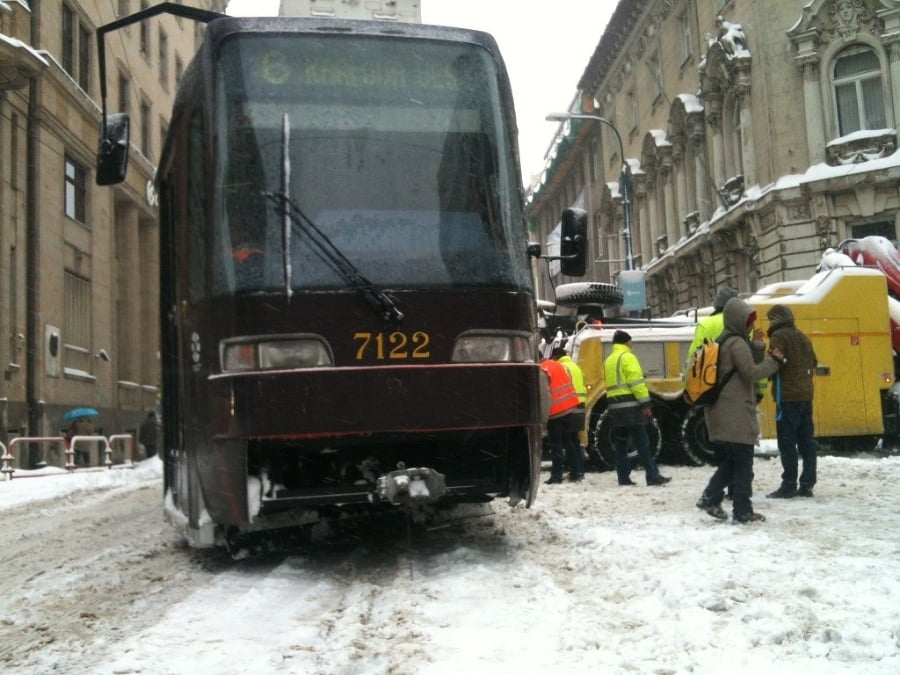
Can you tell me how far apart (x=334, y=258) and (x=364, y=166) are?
640mm

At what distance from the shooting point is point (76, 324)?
2734 cm

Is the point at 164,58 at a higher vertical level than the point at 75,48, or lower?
higher

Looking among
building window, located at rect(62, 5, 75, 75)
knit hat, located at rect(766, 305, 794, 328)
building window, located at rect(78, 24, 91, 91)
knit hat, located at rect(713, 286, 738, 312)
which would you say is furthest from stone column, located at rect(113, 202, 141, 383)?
knit hat, located at rect(713, 286, 738, 312)

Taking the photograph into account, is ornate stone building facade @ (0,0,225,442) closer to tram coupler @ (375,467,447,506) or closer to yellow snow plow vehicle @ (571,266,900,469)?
yellow snow plow vehicle @ (571,266,900,469)

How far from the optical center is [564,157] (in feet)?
173

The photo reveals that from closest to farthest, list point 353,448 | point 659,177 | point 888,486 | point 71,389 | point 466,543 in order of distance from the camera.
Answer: point 353,448 → point 466,543 → point 888,486 → point 71,389 → point 659,177

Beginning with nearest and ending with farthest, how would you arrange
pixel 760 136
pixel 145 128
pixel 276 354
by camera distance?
pixel 276 354 < pixel 760 136 < pixel 145 128

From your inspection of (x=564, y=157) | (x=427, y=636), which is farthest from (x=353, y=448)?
(x=564, y=157)

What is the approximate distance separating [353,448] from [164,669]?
2313 millimetres

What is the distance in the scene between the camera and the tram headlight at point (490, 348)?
19.6ft

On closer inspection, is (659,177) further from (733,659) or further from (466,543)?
(733,659)

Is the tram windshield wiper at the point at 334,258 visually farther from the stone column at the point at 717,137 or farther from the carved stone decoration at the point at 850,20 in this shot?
the stone column at the point at 717,137

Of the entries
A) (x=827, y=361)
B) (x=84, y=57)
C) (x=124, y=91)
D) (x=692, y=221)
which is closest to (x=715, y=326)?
(x=827, y=361)

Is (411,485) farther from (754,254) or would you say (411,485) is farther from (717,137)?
(717,137)
